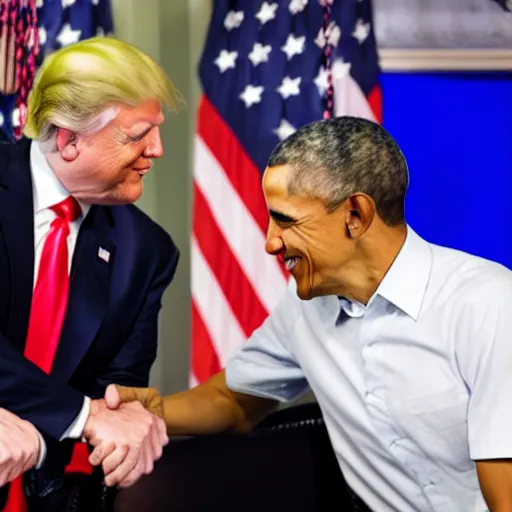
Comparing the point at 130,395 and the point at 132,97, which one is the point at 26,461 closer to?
the point at 130,395

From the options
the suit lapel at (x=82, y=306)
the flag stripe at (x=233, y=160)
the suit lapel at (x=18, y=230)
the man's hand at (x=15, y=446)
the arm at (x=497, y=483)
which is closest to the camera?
the arm at (x=497, y=483)

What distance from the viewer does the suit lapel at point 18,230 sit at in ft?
5.32

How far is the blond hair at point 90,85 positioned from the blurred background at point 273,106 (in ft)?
2.35

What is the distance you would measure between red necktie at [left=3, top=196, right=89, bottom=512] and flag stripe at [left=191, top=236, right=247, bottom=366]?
0.78 metres

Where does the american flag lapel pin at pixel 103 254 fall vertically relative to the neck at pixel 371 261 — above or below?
below

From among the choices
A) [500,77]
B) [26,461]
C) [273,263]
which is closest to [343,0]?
[500,77]

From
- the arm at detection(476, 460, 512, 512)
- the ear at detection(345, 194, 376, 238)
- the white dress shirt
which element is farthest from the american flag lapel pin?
the arm at detection(476, 460, 512, 512)

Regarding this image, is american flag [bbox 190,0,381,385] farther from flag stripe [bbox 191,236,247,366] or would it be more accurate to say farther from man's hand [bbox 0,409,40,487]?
man's hand [bbox 0,409,40,487]

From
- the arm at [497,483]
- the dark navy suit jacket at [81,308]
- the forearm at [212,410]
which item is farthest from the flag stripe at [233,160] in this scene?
the arm at [497,483]

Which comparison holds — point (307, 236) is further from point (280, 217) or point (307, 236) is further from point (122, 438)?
point (122, 438)

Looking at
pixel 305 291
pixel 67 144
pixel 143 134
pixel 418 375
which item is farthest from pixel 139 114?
pixel 418 375

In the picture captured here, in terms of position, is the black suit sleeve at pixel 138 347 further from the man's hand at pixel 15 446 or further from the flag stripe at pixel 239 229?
the flag stripe at pixel 239 229

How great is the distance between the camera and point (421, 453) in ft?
4.92

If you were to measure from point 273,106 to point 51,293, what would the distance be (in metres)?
0.95
